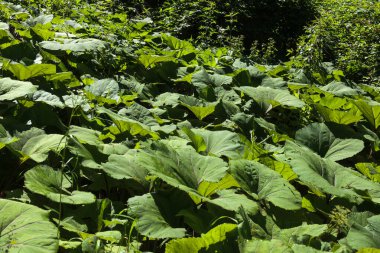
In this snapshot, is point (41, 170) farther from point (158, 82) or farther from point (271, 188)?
point (158, 82)

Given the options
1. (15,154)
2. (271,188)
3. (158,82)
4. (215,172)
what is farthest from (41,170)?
(158,82)

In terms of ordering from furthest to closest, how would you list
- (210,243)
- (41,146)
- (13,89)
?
(13,89)
(41,146)
(210,243)

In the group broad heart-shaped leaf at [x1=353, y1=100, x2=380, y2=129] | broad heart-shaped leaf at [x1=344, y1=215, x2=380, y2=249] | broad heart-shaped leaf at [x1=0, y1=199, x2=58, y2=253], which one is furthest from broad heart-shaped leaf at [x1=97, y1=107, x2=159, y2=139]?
broad heart-shaped leaf at [x1=353, y1=100, x2=380, y2=129]

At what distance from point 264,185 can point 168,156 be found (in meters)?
0.53

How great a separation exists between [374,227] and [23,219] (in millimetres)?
1544

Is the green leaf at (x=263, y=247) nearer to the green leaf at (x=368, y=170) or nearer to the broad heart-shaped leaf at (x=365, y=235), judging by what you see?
the broad heart-shaped leaf at (x=365, y=235)

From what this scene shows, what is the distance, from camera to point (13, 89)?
102 inches

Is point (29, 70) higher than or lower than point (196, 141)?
higher

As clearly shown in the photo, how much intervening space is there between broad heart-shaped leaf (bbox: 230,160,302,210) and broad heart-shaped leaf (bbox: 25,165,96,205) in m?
0.77

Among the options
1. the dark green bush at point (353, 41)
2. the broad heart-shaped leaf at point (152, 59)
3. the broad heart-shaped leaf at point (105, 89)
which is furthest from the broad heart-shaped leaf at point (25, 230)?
the dark green bush at point (353, 41)

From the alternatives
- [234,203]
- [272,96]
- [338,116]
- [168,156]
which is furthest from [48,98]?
[338,116]

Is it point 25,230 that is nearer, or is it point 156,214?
point 25,230

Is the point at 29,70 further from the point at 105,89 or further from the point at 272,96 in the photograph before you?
the point at 272,96

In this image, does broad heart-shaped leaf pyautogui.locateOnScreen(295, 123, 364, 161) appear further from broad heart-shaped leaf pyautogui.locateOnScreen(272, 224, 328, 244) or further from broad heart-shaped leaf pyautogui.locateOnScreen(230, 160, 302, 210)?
broad heart-shaped leaf pyautogui.locateOnScreen(272, 224, 328, 244)
